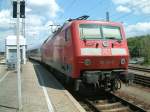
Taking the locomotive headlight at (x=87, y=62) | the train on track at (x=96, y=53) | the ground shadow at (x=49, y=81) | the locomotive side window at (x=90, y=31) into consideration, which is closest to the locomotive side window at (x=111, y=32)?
the train on track at (x=96, y=53)

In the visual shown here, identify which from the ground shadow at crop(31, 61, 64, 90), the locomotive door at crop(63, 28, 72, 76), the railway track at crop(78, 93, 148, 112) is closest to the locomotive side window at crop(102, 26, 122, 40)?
the locomotive door at crop(63, 28, 72, 76)

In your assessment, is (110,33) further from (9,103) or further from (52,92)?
(9,103)

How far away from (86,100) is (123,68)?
81.5 inches

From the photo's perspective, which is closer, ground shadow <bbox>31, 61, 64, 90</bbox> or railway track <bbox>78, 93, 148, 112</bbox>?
railway track <bbox>78, 93, 148, 112</bbox>

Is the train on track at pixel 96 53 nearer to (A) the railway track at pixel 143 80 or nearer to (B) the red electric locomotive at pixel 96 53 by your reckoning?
(B) the red electric locomotive at pixel 96 53

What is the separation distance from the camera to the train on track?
13.6 meters

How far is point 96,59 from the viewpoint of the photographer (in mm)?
13742

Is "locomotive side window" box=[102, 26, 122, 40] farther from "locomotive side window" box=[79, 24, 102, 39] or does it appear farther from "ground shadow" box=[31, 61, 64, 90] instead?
"ground shadow" box=[31, 61, 64, 90]

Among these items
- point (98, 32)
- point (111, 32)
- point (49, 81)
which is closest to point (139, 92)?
point (111, 32)

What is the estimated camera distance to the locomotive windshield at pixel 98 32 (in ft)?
46.2

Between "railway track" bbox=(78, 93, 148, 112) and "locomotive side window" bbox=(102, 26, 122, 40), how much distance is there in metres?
2.26

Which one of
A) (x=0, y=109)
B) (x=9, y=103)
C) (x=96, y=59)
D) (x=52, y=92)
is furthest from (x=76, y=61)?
(x=0, y=109)

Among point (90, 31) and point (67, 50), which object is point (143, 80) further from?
point (90, 31)

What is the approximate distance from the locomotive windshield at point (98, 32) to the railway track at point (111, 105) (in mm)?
2297
